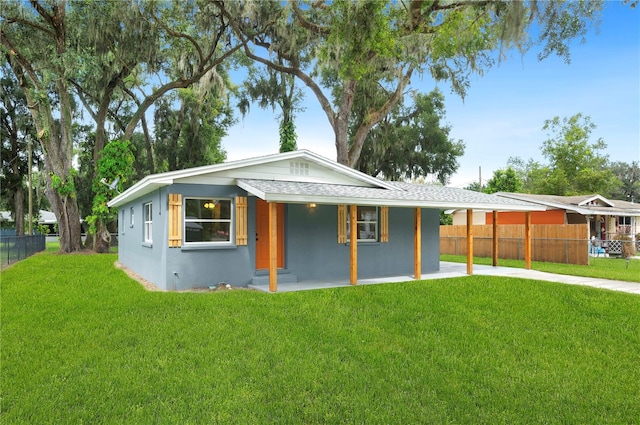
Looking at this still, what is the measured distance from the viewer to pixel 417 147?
82.2 ft

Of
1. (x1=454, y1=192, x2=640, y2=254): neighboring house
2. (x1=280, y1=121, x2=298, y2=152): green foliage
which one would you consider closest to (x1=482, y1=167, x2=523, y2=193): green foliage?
(x1=454, y1=192, x2=640, y2=254): neighboring house

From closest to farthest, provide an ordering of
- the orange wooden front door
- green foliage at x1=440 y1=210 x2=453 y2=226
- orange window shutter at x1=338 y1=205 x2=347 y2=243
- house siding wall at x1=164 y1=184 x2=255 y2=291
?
house siding wall at x1=164 y1=184 x2=255 y2=291 < the orange wooden front door < orange window shutter at x1=338 y1=205 x2=347 y2=243 < green foliage at x1=440 y1=210 x2=453 y2=226

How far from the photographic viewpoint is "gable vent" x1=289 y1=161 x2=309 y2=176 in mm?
10538

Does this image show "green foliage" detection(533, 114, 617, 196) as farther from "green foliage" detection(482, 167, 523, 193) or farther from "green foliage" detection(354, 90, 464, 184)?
"green foliage" detection(354, 90, 464, 184)

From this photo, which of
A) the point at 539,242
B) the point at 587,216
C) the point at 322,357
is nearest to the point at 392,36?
the point at 322,357

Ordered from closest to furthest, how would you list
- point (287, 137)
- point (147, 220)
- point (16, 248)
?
point (147, 220)
point (16, 248)
point (287, 137)

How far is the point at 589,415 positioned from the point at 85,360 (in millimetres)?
5613

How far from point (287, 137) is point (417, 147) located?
8.26m

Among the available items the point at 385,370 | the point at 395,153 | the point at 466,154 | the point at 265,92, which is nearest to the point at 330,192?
the point at 385,370

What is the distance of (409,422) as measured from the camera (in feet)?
12.1

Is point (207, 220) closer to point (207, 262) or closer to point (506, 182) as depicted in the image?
point (207, 262)

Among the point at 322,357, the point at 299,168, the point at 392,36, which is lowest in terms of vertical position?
the point at 322,357

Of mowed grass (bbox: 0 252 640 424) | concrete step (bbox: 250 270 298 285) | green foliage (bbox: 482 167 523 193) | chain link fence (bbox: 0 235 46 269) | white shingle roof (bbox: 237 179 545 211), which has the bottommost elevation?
mowed grass (bbox: 0 252 640 424)

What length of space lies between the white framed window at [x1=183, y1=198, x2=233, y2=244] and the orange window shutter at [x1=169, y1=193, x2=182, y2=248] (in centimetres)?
26
